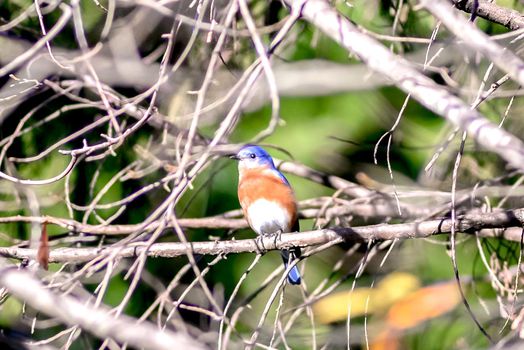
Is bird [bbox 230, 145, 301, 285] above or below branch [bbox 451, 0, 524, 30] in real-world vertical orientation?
below

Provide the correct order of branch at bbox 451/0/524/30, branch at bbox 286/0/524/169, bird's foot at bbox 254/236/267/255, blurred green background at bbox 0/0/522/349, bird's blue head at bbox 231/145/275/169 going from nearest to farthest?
branch at bbox 286/0/524/169, branch at bbox 451/0/524/30, bird's foot at bbox 254/236/267/255, blurred green background at bbox 0/0/522/349, bird's blue head at bbox 231/145/275/169

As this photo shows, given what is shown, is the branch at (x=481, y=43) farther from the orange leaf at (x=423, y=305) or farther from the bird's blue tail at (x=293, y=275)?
the bird's blue tail at (x=293, y=275)

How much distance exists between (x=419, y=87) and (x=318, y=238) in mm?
1212

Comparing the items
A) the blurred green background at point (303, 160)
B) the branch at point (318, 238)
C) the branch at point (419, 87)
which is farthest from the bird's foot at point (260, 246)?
the branch at point (419, 87)

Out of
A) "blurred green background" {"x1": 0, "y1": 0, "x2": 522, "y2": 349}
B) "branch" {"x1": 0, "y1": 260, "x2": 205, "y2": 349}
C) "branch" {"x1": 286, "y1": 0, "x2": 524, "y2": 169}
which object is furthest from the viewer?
"blurred green background" {"x1": 0, "y1": 0, "x2": 522, "y2": 349}

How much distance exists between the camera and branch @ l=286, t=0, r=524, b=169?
1.68m

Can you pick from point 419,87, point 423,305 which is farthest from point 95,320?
point 423,305

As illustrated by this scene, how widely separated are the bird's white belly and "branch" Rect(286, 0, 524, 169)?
6.76 feet

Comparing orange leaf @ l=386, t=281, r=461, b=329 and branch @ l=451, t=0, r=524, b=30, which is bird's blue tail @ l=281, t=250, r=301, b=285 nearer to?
orange leaf @ l=386, t=281, r=461, b=329

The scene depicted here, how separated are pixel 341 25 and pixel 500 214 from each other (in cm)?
110

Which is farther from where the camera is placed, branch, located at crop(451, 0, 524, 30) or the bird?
the bird

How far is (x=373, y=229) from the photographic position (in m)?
2.92

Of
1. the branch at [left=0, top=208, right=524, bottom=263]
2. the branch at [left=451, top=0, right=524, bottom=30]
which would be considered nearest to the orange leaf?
the branch at [left=0, top=208, right=524, bottom=263]

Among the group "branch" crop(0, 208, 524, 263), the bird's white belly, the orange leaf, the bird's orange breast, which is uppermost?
the bird's orange breast
